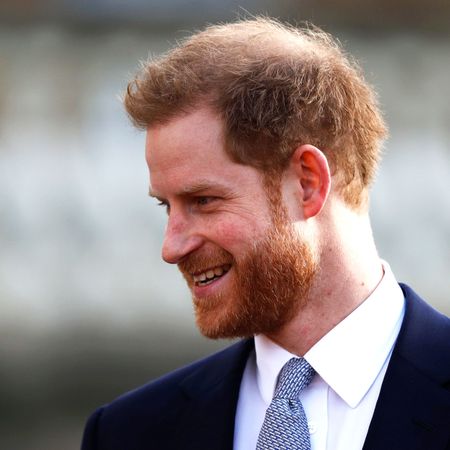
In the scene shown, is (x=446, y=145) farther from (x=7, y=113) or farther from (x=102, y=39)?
(x=7, y=113)

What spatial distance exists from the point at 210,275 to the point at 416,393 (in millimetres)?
540

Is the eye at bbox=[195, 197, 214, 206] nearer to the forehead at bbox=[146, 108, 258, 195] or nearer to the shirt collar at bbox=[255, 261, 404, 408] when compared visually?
the forehead at bbox=[146, 108, 258, 195]

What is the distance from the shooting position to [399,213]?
7016mm

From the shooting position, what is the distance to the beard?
8.25 feet

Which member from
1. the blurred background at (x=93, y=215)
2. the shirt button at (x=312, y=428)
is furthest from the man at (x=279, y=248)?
the blurred background at (x=93, y=215)

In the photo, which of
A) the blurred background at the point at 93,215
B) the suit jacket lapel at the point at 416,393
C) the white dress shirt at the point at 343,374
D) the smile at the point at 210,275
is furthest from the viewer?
the blurred background at the point at 93,215

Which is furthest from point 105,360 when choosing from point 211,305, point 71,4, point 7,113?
point 211,305

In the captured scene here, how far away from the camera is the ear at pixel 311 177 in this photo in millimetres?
2566

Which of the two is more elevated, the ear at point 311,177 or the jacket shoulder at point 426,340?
the ear at point 311,177

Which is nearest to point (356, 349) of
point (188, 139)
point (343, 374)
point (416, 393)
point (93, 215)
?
point (343, 374)

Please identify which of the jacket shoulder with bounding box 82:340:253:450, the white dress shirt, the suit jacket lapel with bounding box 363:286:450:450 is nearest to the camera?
the suit jacket lapel with bounding box 363:286:450:450

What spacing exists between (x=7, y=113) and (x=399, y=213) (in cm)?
256

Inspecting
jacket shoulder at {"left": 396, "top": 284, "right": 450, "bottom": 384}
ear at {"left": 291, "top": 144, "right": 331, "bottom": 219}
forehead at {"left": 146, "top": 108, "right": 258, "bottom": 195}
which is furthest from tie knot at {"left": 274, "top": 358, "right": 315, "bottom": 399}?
forehead at {"left": 146, "top": 108, "right": 258, "bottom": 195}

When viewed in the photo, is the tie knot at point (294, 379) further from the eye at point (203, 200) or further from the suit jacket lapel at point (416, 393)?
the eye at point (203, 200)
